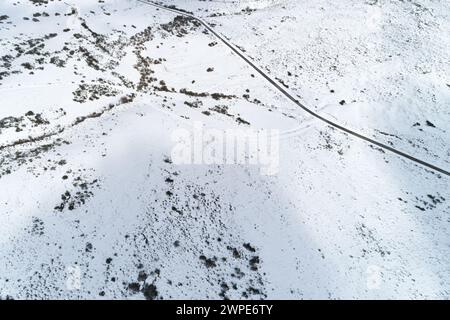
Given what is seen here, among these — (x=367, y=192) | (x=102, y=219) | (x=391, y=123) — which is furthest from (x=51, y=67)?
(x=391, y=123)

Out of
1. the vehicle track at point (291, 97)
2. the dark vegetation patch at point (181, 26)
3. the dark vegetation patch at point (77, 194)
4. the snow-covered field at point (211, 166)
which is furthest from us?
the dark vegetation patch at point (181, 26)

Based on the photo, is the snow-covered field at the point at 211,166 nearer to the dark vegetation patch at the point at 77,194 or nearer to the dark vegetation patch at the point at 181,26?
the dark vegetation patch at the point at 77,194

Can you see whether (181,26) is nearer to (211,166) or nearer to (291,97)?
(291,97)

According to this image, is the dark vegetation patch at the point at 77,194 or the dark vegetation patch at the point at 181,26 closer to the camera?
the dark vegetation patch at the point at 77,194

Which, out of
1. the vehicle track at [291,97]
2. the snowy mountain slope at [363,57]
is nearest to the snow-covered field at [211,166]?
the snowy mountain slope at [363,57]

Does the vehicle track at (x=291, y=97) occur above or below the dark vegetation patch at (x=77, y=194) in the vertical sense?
below

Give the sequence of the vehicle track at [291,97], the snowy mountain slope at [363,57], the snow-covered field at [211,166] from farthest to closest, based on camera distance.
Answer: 1. the snowy mountain slope at [363,57]
2. the vehicle track at [291,97]
3. the snow-covered field at [211,166]

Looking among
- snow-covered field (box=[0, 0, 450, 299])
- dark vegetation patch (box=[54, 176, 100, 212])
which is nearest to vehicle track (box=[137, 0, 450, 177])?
snow-covered field (box=[0, 0, 450, 299])

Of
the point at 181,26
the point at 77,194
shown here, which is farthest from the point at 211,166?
the point at 181,26
